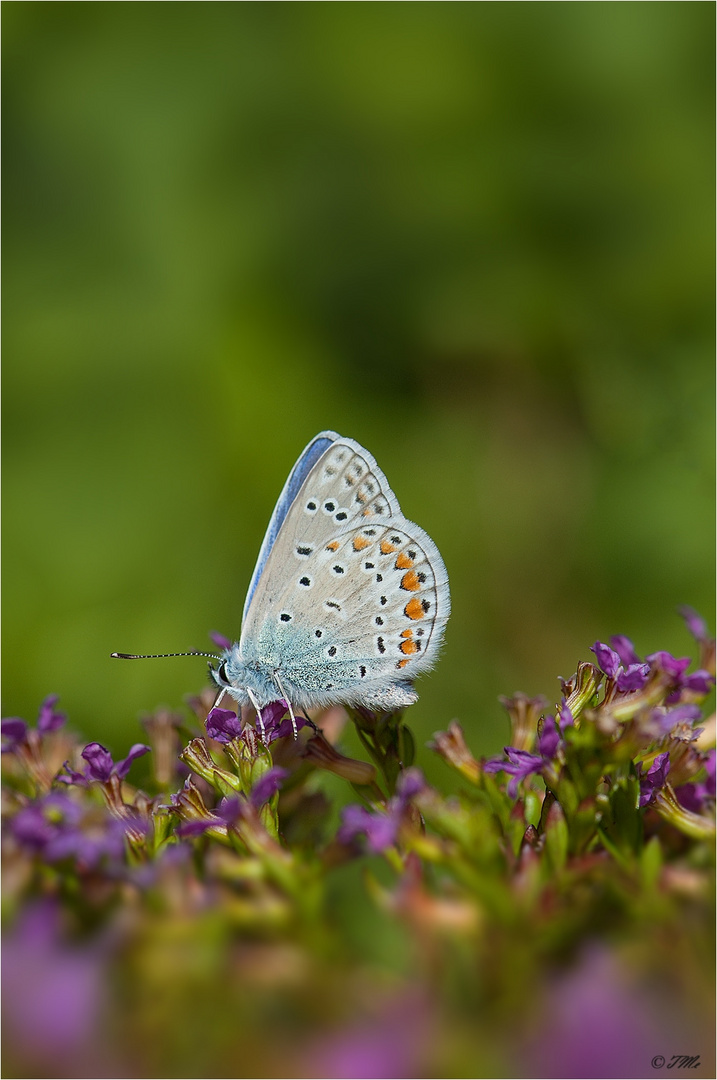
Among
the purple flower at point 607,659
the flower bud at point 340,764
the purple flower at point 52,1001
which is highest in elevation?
the purple flower at point 607,659

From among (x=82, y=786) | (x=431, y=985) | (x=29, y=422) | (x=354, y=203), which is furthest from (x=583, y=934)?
(x=354, y=203)

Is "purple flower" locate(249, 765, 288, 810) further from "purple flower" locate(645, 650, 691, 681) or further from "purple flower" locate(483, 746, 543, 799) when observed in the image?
"purple flower" locate(645, 650, 691, 681)

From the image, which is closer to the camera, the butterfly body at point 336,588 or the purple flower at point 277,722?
the purple flower at point 277,722

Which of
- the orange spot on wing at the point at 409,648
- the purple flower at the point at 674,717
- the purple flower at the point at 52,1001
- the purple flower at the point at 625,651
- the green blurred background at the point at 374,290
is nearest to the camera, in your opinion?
the purple flower at the point at 52,1001

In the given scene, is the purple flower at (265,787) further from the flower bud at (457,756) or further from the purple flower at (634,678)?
the purple flower at (634,678)

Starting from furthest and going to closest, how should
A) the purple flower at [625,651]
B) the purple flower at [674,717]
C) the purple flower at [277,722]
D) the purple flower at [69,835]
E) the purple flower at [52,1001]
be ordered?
the purple flower at [277,722], the purple flower at [625,651], the purple flower at [674,717], the purple flower at [69,835], the purple flower at [52,1001]

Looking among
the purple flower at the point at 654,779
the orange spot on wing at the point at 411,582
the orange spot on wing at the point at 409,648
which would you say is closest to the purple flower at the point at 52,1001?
the purple flower at the point at 654,779

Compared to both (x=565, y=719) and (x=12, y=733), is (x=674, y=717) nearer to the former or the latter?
(x=565, y=719)
